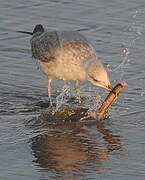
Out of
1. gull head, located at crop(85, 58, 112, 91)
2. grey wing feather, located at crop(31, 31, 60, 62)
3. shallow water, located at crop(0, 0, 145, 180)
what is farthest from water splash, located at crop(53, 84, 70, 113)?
gull head, located at crop(85, 58, 112, 91)

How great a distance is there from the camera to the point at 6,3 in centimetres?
1202

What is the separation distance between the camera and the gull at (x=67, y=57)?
28.1ft

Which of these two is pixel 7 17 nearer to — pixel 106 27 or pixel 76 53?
pixel 106 27

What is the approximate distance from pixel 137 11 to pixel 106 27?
0.77 meters

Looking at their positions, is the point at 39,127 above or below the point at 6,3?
below

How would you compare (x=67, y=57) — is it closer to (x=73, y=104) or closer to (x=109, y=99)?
(x=73, y=104)

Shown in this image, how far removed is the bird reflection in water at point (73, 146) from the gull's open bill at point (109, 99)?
11 centimetres

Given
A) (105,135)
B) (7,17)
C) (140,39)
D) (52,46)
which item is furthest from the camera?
(7,17)

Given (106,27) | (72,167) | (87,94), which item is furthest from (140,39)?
(72,167)

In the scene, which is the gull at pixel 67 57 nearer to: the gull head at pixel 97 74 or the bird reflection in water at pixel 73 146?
the gull head at pixel 97 74

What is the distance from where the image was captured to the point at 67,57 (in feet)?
28.8

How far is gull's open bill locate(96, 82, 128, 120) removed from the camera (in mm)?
8227

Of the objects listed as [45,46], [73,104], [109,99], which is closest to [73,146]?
[109,99]

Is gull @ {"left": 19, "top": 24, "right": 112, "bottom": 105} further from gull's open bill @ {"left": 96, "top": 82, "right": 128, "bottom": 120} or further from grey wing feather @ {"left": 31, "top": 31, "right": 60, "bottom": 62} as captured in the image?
gull's open bill @ {"left": 96, "top": 82, "right": 128, "bottom": 120}
